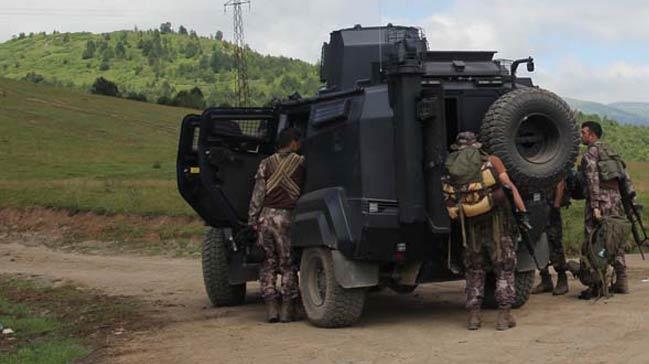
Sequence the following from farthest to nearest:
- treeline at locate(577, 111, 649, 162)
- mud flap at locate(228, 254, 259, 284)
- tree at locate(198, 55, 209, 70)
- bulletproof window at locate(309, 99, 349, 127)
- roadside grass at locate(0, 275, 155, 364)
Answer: tree at locate(198, 55, 209, 70)
treeline at locate(577, 111, 649, 162)
mud flap at locate(228, 254, 259, 284)
bulletproof window at locate(309, 99, 349, 127)
roadside grass at locate(0, 275, 155, 364)

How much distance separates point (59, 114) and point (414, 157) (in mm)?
53835

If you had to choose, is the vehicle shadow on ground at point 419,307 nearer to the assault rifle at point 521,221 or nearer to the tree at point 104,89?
the assault rifle at point 521,221

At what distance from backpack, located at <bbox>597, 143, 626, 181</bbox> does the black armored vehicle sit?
1.24 metres

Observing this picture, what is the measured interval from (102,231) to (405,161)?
49.4ft

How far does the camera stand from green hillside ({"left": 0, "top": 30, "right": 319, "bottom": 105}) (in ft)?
359

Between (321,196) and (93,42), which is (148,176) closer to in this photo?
(321,196)

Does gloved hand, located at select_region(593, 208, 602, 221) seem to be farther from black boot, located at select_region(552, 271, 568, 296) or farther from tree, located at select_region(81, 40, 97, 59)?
tree, located at select_region(81, 40, 97, 59)

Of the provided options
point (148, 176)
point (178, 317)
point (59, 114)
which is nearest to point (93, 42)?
point (59, 114)

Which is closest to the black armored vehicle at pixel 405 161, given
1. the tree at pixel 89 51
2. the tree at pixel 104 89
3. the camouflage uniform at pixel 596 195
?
the camouflage uniform at pixel 596 195

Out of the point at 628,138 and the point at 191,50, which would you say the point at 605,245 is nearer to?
the point at 628,138

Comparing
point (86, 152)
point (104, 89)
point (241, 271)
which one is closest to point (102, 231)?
point (241, 271)

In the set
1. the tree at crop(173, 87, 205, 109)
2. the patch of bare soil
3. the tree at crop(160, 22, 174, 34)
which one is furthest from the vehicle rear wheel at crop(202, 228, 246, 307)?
the tree at crop(160, 22, 174, 34)

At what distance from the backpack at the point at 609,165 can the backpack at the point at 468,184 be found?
2.32 m

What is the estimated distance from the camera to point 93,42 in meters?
149
